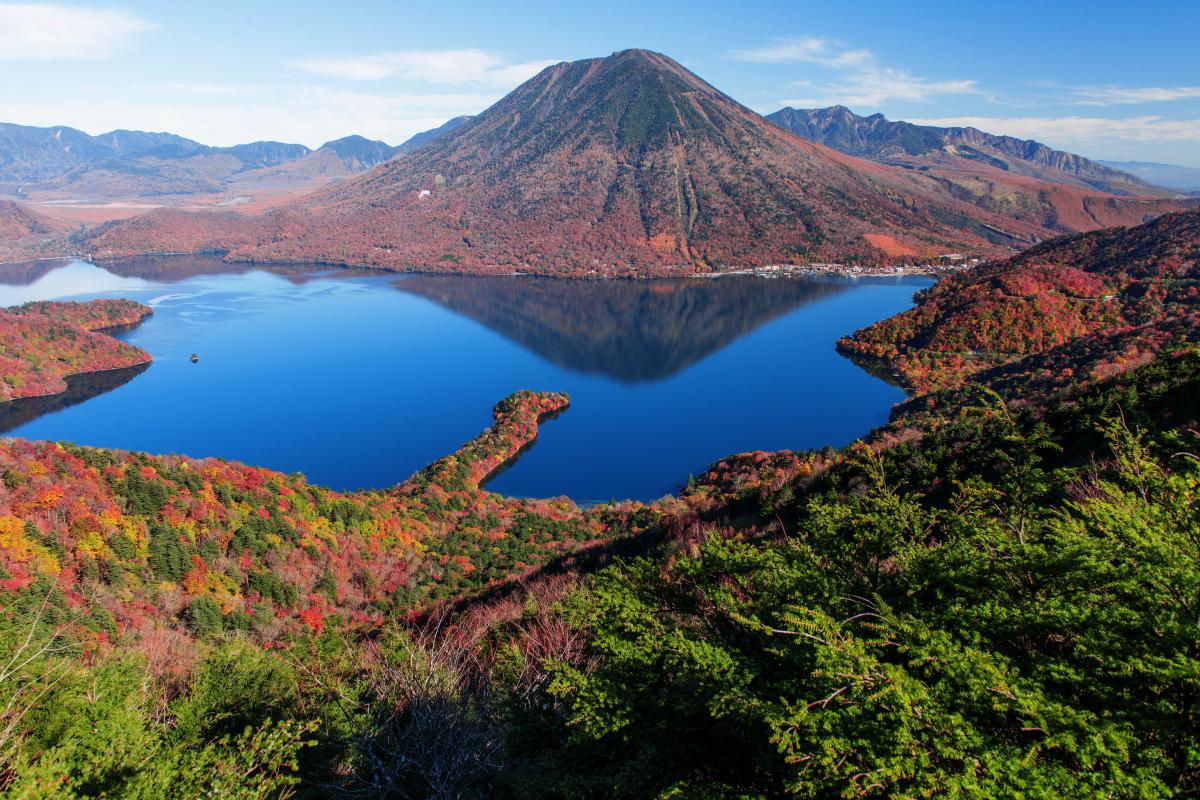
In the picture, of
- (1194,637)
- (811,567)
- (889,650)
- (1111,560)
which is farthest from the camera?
(811,567)

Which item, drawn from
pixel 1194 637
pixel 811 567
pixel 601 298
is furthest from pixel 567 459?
pixel 601 298

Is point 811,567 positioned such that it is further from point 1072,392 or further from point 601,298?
point 601,298

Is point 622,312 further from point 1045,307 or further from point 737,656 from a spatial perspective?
point 737,656

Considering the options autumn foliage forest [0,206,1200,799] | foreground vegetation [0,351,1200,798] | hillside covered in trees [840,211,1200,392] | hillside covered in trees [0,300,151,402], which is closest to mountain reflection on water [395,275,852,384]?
hillside covered in trees [840,211,1200,392]

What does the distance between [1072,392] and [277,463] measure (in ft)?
185

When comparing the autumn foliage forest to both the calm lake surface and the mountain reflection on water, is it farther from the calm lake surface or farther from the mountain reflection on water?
the mountain reflection on water

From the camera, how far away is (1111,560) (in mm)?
6508

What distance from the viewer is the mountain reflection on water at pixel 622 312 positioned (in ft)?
284

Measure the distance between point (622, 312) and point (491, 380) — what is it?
142ft

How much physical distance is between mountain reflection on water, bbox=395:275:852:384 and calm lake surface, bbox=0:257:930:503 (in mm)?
586

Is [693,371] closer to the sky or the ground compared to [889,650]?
closer to the ground

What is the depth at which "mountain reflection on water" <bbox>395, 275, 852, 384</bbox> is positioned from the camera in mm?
86562

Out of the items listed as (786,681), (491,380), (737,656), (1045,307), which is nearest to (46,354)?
(491,380)

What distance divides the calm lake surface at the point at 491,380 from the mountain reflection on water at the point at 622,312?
59cm
